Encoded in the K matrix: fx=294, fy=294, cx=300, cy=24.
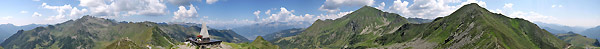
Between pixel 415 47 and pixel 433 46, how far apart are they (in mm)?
18748

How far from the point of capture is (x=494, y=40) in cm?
11700

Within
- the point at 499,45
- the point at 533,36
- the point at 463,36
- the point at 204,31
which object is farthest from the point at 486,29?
the point at 204,31

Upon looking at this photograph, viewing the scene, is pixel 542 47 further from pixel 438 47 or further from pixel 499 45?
pixel 499 45

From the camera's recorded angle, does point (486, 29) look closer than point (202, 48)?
No

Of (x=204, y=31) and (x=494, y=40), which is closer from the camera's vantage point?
(x=204, y=31)

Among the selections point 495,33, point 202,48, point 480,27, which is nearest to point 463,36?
point 480,27

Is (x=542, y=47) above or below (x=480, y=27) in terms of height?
below

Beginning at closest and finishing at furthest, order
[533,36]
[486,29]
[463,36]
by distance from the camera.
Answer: [486,29], [463,36], [533,36]

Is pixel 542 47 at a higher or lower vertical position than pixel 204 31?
lower

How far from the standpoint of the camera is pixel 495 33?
132 m

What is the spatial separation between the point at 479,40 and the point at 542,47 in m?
59.3

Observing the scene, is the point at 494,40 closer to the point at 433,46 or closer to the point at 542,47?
the point at 433,46

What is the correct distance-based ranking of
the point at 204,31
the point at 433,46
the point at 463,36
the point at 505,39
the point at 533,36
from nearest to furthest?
the point at 204,31, the point at 505,39, the point at 463,36, the point at 433,46, the point at 533,36

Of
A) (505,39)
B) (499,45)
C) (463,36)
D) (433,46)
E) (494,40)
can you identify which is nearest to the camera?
(499,45)
